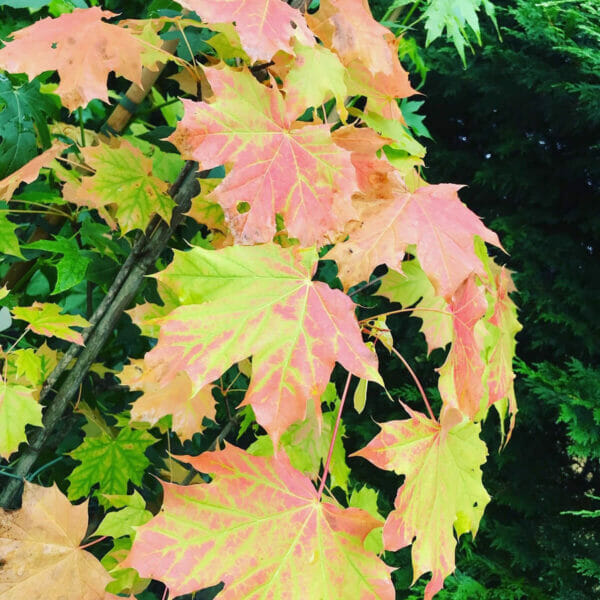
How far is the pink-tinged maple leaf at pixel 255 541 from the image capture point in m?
0.65

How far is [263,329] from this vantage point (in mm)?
672

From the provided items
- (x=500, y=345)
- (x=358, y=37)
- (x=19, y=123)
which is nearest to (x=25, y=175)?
(x=19, y=123)

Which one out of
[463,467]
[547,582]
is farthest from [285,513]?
[547,582]

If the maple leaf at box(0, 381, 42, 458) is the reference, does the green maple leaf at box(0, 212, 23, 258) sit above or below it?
above

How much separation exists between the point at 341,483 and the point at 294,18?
2.53ft

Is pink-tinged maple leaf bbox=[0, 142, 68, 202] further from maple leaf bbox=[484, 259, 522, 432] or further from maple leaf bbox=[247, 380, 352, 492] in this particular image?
maple leaf bbox=[484, 259, 522, 432]

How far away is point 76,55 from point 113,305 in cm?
37

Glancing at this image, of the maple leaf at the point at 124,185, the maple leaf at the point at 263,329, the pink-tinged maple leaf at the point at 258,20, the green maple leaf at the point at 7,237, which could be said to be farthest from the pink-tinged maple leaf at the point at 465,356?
the green maple leaf at the point at 7,237

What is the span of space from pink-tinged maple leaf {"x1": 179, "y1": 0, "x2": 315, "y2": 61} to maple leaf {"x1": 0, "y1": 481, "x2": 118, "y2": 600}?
2.05ft

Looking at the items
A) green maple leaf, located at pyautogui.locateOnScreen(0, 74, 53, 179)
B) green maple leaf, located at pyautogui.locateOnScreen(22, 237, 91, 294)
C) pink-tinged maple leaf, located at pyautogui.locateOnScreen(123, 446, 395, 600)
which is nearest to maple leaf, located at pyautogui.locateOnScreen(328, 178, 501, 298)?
pink-tinged maple leaf, located at pyautogui.locateOnScreen(123, 446, 395, 600)

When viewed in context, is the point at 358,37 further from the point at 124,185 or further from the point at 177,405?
the point at 177,405

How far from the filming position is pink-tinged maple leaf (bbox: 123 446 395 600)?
645 mm

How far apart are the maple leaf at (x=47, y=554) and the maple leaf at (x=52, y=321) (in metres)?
0.24

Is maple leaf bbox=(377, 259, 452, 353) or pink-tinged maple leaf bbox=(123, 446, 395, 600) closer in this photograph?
pink-tinged maple leaf bbox=(123, 446, 395, 600)
